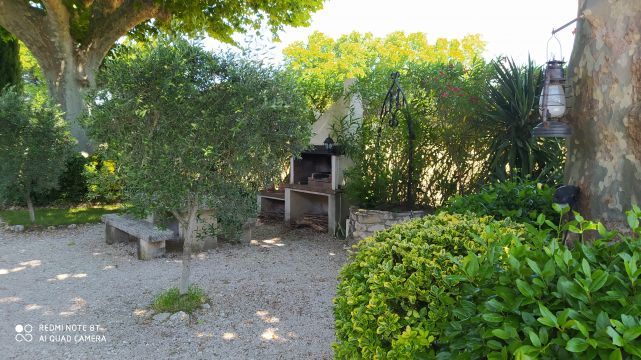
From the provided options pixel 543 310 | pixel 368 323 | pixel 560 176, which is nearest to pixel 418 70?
pixel 560 176

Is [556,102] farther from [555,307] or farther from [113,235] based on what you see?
[113,235]

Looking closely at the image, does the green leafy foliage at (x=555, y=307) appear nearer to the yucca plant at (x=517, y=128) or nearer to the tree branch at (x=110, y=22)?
the yucca plant at (x=517, y=128)

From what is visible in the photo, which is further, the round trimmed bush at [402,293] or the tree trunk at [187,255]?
the tree trunk at [187,255]

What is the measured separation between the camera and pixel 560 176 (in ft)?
20.4

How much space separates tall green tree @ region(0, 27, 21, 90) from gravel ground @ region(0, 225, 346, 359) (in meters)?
9.26

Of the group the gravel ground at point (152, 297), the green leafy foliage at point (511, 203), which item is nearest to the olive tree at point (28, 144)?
the gravel ground at point (152, 297)

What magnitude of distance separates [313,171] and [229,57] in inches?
220

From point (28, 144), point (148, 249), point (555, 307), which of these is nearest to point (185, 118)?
point (148, 249)

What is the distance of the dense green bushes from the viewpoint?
1.37 metres

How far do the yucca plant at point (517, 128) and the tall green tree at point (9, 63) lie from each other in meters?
15.3

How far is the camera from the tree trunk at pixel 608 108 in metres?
3.03

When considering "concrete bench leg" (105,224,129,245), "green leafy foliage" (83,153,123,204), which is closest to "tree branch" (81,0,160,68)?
"green leafy foliage" (83,153,123,204)

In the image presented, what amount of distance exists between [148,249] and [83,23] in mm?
9896

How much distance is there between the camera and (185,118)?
4422 millimetres
